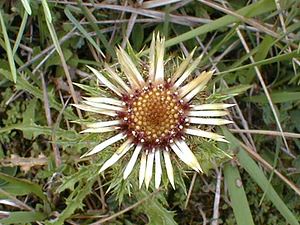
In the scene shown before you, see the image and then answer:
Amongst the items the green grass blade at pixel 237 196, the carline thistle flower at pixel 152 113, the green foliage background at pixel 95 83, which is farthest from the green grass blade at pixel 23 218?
the green grass blade at pixel 237 196

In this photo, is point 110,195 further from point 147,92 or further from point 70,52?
point 147,92

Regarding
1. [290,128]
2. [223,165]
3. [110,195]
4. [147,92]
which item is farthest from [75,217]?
[290,128]

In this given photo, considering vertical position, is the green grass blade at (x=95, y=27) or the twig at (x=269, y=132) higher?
the green grass blade at (x=95, y=27)

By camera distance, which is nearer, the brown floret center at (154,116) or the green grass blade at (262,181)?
the brown floret center at (154,116)

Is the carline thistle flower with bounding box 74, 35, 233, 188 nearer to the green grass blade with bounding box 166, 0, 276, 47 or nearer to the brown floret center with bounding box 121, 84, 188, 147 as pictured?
the brown floret center with bounding box 121, 84, 188, 147

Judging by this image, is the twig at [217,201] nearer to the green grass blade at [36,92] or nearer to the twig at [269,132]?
the twig at [269,132]

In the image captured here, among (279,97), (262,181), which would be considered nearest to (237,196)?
(262,181)
